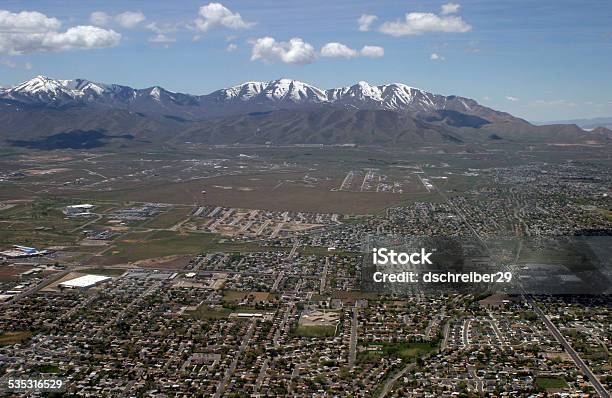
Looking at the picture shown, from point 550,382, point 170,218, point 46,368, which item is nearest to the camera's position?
point 550,382

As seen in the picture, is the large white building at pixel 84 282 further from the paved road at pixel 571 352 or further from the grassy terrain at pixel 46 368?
the paved road at pixel 571 352

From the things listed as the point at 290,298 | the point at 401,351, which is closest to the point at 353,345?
the point at 401,351

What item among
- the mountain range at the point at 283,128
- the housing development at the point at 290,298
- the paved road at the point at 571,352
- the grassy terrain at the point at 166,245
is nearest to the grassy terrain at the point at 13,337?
the housing development at the point at 290,298

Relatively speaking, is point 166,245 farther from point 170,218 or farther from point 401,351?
point 401,351

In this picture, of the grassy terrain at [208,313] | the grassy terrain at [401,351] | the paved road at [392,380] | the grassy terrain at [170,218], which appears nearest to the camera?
the paved road at [392,380]

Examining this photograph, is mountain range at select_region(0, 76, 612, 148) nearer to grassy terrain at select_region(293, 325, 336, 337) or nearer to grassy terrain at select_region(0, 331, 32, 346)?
grassy terrain at select_region(0, 331, 32, 346)

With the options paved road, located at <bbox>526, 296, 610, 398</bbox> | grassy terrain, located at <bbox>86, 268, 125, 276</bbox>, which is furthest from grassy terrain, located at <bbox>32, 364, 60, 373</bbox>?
paved road, located at <bbox>526, 296, 610, 398</bbox>
